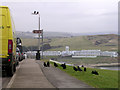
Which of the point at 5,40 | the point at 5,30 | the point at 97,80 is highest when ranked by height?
the point at 5,30

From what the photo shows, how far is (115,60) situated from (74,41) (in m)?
82.3

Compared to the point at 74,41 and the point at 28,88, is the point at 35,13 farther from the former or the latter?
the point at 74,41

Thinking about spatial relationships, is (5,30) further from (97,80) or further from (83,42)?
(83,42)

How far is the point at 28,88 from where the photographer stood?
39.9ft

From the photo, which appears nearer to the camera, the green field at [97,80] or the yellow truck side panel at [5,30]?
the green field at [97,80]

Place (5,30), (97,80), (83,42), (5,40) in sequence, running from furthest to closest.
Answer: (83,42), (5,30), (5,40), (97,80)

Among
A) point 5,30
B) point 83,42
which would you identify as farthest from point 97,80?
point 83,42

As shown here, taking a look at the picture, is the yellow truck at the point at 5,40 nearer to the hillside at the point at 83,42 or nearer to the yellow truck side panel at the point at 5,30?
the yellow truck side panel at the point at 5,30

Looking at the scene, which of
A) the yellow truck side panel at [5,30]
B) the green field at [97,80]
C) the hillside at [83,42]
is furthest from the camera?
the hillside at [83,42]

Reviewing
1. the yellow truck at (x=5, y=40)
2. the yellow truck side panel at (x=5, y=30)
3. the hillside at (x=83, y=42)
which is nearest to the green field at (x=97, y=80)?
the yellow truck at (x=5, y=40)

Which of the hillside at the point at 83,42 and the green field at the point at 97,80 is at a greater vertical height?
the hillside at the point at 83,42

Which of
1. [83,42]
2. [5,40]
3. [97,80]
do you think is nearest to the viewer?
[97,80]

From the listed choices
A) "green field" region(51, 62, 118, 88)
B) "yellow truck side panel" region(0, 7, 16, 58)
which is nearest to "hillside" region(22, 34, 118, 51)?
"green field" region(51, 62, 118, 88)

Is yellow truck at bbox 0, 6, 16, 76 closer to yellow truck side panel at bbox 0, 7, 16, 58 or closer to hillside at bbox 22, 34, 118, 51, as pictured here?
yellow truck side panel at bbox 0, 7, 16, 58
